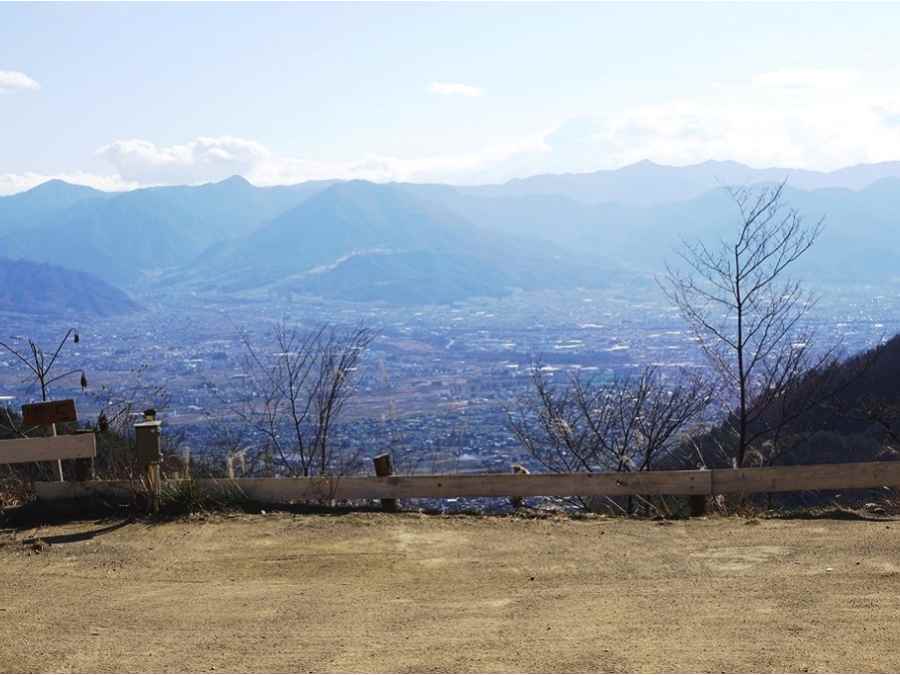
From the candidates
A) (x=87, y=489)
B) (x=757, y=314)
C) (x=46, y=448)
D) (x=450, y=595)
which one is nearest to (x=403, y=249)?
(x=757, y=314)

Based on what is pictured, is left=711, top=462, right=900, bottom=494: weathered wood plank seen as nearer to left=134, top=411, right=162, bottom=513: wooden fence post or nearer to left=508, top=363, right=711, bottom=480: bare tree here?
left=508, top=363, right=711, bottom=480: bare tree

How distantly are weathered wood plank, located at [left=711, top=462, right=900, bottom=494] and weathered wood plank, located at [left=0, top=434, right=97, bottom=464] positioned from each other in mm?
6179

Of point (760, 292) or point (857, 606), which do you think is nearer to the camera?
point (857, 606)

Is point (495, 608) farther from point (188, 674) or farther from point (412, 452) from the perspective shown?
point (412, 452)

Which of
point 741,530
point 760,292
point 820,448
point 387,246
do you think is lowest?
point 820,448

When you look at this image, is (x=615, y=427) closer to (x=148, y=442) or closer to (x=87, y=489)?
(x=148, y=442)

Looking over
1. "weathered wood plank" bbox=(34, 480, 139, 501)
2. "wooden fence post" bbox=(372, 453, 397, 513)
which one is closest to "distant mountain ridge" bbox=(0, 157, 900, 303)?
"wooden fence post" bbox=(372, 453, 397, 513)

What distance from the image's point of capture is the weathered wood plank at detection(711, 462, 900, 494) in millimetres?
9992

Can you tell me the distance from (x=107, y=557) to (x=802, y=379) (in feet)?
32.8

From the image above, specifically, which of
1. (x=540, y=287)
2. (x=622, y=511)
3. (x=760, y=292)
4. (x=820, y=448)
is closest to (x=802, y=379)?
(x=760, y=292)

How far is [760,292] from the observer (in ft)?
50.3

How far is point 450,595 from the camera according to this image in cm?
772

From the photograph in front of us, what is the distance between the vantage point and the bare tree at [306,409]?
539 inches

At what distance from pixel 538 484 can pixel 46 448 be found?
4.72 m
